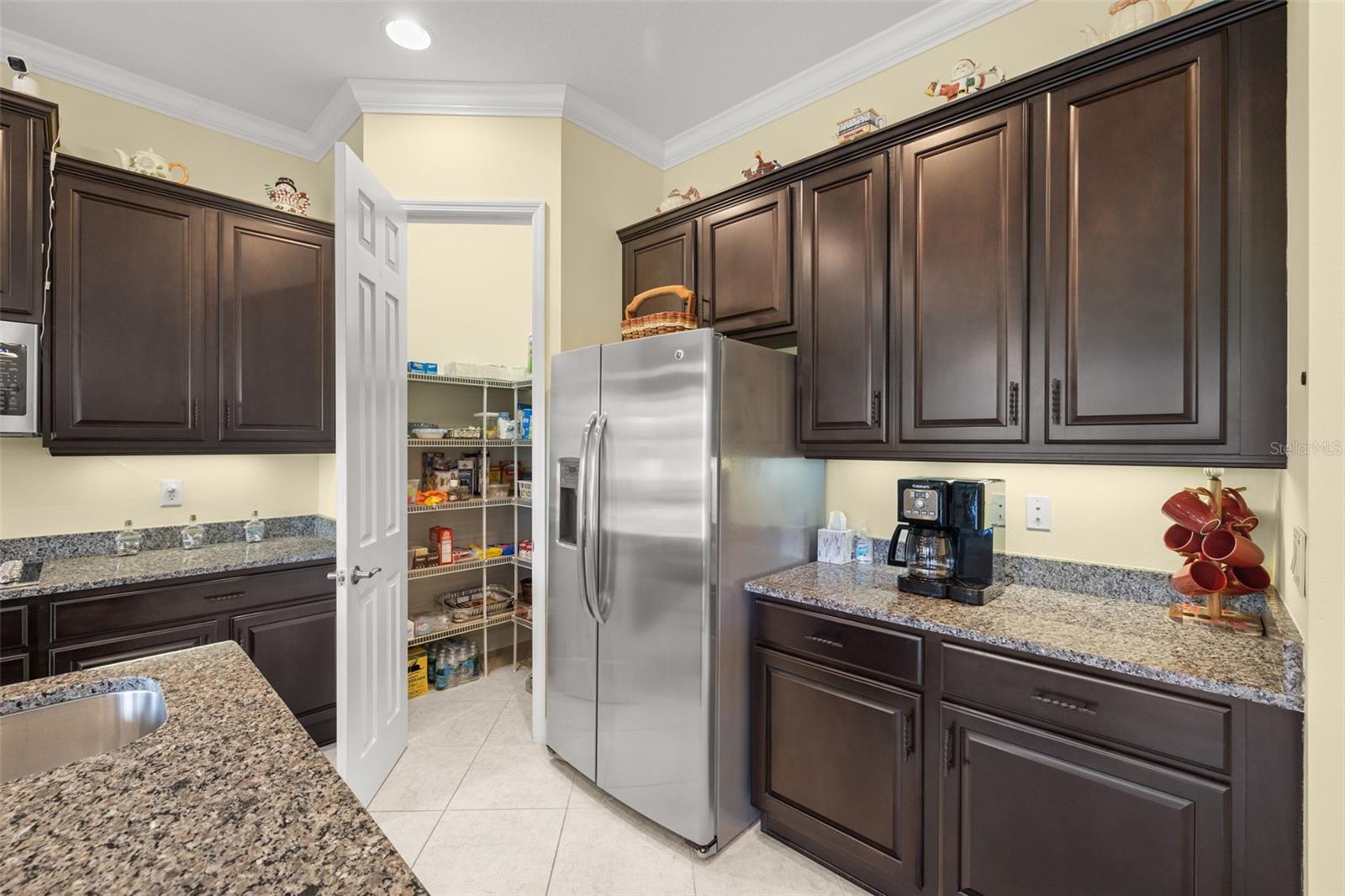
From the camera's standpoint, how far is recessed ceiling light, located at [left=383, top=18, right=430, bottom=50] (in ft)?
7.34

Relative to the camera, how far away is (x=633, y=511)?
214 centimetres

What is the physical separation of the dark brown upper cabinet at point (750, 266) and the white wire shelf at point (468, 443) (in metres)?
1.34

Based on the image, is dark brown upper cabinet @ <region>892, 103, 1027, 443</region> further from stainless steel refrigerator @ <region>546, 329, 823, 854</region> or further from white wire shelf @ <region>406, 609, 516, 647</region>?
white wire shelf @ <region>406, 609, 516, 647</region>

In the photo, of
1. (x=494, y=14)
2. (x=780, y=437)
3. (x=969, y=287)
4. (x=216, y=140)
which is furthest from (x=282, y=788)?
(x=216, y=140)

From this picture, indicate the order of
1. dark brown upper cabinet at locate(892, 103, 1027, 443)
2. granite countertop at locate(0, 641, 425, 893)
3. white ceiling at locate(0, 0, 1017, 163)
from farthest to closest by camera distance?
white ceiling at locate(0, 0, 1017, 163), dark brown upper cabinet at locate(892, 103, 1027, 443), granite countertop at locate(0, 641, 425, 893)

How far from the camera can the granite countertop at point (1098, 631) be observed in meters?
1.25

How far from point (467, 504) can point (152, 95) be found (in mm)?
2374

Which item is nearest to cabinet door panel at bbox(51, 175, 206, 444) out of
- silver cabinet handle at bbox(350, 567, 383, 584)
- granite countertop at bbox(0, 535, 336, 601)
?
granite countertop at bbox(0, 535, 336, 601)

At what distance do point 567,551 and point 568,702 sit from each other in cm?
63

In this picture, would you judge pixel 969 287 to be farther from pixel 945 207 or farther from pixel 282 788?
pixel 282 788

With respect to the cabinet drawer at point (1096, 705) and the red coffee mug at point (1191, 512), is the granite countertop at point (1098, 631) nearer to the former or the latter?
the cabinet drawer at point (1096, 705)

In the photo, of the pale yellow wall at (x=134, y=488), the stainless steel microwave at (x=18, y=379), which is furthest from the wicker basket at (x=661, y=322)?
the stainless steel microwave at (x=18, y=379)

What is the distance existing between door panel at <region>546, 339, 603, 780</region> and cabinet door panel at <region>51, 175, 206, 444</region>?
5.25ft

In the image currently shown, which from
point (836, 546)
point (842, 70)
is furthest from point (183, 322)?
point (842, 70)
